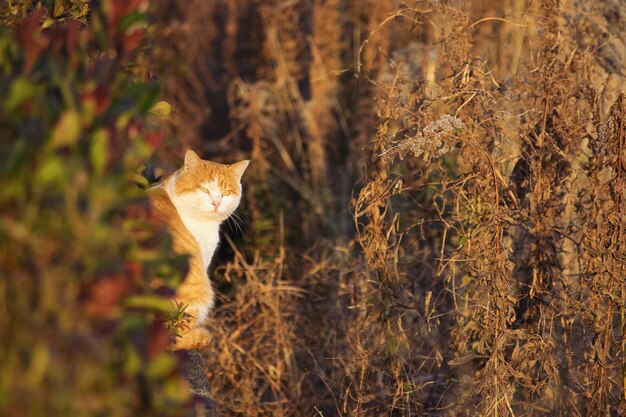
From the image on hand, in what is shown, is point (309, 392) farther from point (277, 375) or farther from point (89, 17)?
point (89, 17)

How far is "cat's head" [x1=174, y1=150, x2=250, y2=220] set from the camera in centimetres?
397

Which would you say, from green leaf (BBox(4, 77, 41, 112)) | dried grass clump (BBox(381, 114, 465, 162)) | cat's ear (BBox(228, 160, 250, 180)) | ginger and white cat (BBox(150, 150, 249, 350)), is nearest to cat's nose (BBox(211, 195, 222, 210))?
ginger and white cat (BBox(150, 150, 249, 350))

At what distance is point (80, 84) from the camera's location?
1586 millimetres

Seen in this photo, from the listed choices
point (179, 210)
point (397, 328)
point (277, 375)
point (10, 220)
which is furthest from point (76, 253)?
point (277, 375)

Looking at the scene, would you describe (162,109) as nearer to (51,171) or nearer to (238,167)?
(238,167)

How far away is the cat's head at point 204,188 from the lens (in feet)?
13.0

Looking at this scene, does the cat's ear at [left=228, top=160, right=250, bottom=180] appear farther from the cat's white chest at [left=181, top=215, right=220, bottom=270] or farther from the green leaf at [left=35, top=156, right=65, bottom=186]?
the green leaf at [left=35, top=156, right=65, bottom=186]

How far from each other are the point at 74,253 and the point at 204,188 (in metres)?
2.66

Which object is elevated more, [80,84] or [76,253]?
[80,84]

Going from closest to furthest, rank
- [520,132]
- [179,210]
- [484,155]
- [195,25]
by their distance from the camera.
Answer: [484,155]
[520,132]
[179,210]
[195,25]

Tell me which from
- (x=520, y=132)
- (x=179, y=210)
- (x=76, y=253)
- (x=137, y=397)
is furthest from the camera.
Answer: (x=179, y=210)

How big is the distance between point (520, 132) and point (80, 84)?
2.17 m

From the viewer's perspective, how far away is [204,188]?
401 centimetres

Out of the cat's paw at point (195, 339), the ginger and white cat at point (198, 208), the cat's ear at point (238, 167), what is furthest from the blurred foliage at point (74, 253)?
the cat's ear at point (238, 167)
